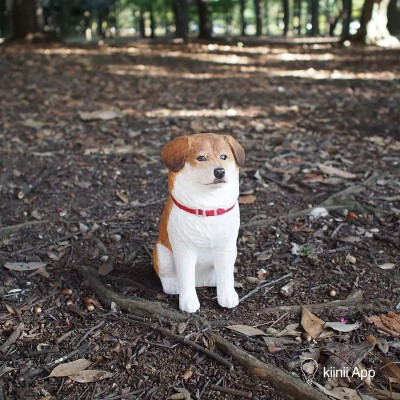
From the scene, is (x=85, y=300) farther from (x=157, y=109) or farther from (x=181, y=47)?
(x=181, y=47)

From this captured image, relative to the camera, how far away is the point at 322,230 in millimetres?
3756

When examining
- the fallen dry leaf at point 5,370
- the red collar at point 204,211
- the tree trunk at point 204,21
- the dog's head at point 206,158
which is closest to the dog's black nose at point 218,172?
the dog's head at point 206,158

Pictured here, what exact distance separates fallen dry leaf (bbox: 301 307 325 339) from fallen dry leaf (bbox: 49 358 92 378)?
45.7 inches

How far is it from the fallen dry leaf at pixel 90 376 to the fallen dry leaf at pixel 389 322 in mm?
1455

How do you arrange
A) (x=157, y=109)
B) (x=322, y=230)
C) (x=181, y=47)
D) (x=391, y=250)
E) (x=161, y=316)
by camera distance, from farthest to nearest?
(x=181, y=47) → (x=157, y=109) → (x=322, y=230) → (x=391, y=250) → (x=161, y=316)

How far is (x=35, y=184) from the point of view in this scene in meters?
4.56

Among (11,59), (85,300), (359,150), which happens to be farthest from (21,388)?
(11,59)

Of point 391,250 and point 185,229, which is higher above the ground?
point 185,229

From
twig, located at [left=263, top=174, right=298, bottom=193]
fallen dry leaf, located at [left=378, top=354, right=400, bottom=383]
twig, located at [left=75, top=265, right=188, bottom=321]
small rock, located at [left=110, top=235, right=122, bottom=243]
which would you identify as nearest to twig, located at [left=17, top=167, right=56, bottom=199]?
small rock, located at [left=110, top=235, right=122, bottom=243]

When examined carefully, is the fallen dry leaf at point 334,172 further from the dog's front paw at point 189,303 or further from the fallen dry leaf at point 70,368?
the fallen dry leaf at point 70,368

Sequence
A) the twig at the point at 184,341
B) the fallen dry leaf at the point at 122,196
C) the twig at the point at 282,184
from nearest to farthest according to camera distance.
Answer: the twig at the point at 184,341
the fallen dry leaf at the point at 122,196
the twig at the point at 282,184

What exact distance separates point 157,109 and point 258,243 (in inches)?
157

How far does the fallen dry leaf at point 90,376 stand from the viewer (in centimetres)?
234

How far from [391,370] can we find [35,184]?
3.47 m
